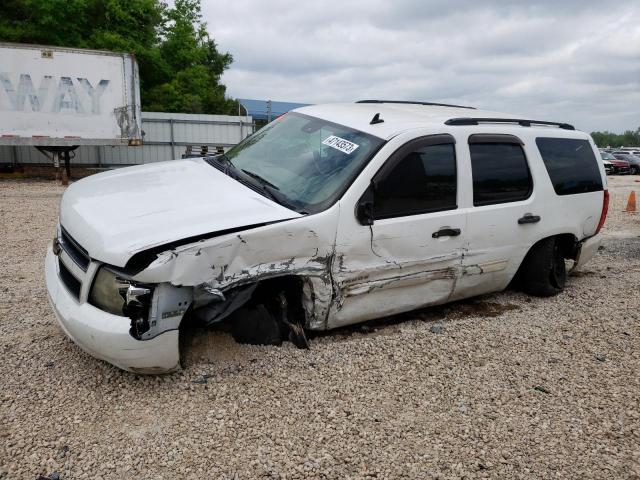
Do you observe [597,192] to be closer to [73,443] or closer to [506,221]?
[506,221]

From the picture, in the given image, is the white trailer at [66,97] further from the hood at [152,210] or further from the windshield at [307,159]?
the hood at [152,210]

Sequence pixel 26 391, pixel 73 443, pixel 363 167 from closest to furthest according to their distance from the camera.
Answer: pixel 73 443 → pixel 26 391 → pixel 363 167

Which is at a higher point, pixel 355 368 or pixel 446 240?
pixel 446 240

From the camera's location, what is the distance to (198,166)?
4.17 meters

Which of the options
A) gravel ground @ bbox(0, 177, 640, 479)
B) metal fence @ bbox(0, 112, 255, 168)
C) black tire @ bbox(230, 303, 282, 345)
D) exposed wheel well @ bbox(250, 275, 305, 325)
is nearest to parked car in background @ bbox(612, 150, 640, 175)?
metal fence @ bbox(0, 112, 255, 168)

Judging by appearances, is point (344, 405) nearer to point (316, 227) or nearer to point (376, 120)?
point (316, 227)

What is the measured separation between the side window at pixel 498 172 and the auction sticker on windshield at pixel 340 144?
1062 mm

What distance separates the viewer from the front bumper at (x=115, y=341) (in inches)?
108

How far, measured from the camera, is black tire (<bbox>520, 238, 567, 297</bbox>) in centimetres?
474

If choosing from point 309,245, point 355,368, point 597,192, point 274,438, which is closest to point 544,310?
point 597,192

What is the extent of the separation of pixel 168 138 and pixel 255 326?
671 inches

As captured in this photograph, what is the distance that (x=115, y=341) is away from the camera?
2742 mm

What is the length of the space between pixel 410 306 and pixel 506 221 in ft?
3.75

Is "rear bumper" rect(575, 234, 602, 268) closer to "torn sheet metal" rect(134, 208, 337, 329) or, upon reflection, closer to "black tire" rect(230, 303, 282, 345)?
"torn sheet metal" rect(134, 208, 337, 329)
